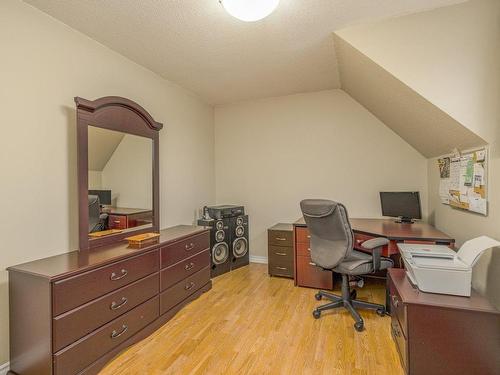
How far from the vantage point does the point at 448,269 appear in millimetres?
1647

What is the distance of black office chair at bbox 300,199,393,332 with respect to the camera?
231cm

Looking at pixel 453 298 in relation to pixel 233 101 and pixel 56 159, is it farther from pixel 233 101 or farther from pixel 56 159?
pixel 233 101

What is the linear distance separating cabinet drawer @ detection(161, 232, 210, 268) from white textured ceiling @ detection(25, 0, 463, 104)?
1888 mm

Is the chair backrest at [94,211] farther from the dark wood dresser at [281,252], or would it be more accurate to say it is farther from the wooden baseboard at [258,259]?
the wooden baseboard at [258,259]

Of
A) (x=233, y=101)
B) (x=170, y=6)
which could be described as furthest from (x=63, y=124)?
(x=233, y=101)

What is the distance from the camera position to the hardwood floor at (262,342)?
1.84 meters

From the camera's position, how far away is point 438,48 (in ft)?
6.40

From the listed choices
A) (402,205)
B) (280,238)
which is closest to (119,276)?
(280,238)

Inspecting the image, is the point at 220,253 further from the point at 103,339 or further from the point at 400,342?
the point at 400,342

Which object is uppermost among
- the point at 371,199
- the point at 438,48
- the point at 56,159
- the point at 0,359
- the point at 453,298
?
the point at 438,48

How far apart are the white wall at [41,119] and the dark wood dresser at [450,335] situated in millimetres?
2526

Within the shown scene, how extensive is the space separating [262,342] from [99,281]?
132 cm

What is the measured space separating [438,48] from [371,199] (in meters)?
2.03

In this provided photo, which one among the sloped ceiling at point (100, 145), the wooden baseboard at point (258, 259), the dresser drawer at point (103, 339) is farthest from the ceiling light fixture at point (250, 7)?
the wooden baseboard at point (258, 259)
